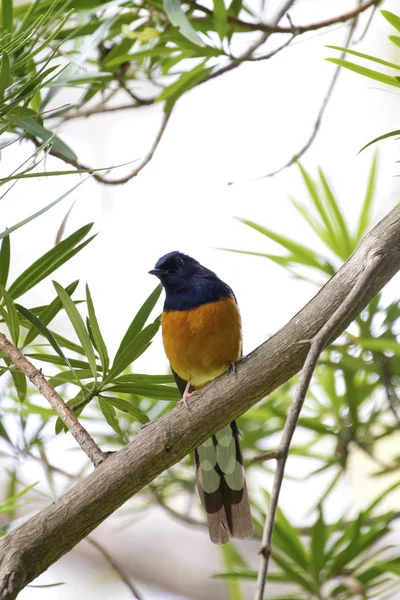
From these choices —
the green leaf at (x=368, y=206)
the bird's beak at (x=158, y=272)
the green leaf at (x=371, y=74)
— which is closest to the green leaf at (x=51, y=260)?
the green leaf at (x=371, y=74)

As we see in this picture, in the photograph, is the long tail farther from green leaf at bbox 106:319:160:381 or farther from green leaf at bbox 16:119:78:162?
green leaf at bbox 16:119:78:162

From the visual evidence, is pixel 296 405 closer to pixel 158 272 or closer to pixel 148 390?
pixel 148 390

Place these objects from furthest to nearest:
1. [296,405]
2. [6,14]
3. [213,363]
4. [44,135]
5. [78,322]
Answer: [213,363], [6,14], [44,135], [78,322], [296,405]

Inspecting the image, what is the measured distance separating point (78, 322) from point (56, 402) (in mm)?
287

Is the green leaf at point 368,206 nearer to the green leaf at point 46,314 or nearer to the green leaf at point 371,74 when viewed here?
the green leaf at point 371,74

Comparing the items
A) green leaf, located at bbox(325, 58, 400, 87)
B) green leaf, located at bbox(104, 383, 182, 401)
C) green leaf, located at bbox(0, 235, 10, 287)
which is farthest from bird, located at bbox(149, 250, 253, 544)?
green leaf, located at bbox(325, 58, 400, 87)

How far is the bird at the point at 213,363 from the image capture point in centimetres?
318

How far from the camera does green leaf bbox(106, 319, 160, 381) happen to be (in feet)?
7.48

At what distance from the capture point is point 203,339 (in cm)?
326

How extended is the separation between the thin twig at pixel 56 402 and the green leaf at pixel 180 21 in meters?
1.21

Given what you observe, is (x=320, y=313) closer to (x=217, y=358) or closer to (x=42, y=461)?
(x=217, y=358)

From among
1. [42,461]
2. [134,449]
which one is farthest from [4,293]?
[42,461]

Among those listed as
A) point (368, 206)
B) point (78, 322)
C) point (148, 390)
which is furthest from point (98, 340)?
point (368, 206)

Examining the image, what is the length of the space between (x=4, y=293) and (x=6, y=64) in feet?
2.02
